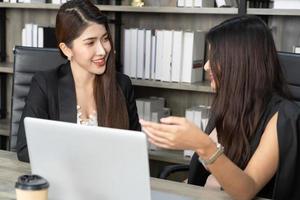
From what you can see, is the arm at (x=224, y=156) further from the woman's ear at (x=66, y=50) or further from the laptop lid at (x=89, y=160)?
the woman's ear at (x=66, y=50)

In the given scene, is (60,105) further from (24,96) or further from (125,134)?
(125,134)

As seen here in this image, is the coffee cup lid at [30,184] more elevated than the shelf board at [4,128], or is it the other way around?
the coffee cup lid at [30,184]

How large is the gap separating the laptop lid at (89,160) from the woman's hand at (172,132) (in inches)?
4.4

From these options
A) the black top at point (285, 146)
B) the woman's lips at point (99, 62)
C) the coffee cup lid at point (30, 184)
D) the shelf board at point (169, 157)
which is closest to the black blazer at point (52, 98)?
the woman's lips at point (99, 62)

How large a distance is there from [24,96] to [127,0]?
3.75 ft

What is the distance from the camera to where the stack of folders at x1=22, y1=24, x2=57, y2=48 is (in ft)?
10.0

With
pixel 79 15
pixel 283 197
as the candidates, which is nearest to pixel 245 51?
pixel 283 197

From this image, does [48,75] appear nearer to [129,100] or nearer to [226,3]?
[129,100]

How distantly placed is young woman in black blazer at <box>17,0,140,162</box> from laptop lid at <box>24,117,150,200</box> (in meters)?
0.73

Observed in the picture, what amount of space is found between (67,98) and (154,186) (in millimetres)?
650

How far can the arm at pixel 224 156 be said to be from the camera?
1121 mm

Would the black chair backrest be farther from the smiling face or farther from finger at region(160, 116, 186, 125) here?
finger at region(160, 116, 186, 125)

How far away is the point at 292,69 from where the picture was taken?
5.88ft

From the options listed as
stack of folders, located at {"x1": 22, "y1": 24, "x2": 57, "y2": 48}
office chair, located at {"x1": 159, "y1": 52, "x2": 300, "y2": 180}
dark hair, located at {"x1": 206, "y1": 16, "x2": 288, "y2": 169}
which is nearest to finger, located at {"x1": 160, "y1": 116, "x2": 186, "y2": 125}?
dark hair, located at {"x1": 206, "y1": 16, "x2": 288, "y2": 169}
